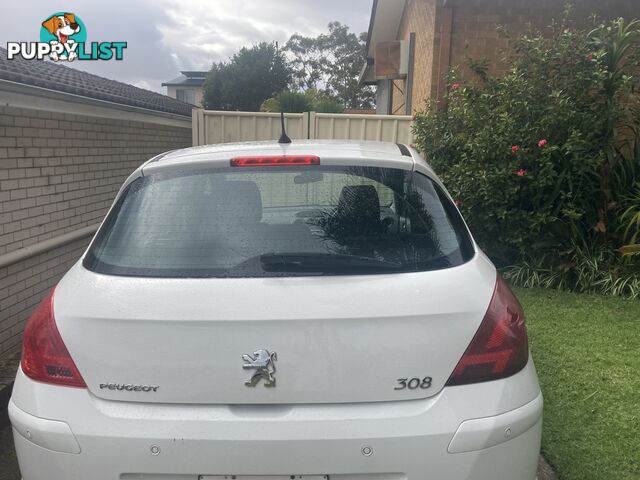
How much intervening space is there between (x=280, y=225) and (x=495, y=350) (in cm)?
92

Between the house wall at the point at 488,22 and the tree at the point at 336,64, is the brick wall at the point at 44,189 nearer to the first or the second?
the house wall at the point at 488,22

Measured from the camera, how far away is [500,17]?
7656 millimetres

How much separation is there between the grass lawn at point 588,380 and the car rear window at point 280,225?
1586 millimetres

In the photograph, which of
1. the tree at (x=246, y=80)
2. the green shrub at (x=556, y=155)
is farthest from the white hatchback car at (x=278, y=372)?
the tree at (x=246, y=80)

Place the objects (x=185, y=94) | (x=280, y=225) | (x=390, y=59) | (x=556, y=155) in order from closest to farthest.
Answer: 1. (x=280, y=225)
2. (x=556, y=155)
3. (x=390, y=59)
4. (x=185, y=94)

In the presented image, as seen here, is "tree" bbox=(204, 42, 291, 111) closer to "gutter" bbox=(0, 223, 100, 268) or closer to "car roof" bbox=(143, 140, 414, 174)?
"gutter" bbox=(0, 223, 100, 268)

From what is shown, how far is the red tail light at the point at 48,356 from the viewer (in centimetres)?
193

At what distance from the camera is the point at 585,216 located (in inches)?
245

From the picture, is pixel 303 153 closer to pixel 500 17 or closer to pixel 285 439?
pixel 285 439

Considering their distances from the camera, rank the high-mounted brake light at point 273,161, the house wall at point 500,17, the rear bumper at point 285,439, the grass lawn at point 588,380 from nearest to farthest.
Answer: the rear bumper at point 285,439 < the high-mounted brake light at point 273,161 < the grass lawn at point 588,380 < the house wall at point 500,17

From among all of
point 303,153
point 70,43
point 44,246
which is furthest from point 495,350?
point 70,43

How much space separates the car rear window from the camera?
6.82 ft

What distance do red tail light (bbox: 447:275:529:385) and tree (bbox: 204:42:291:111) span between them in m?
29.4

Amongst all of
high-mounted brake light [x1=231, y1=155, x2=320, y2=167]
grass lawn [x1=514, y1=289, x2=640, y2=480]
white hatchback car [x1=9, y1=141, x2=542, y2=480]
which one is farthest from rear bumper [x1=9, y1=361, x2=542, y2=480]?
grass lawn [x1=514, y1=289, x2=640, y2=480]
